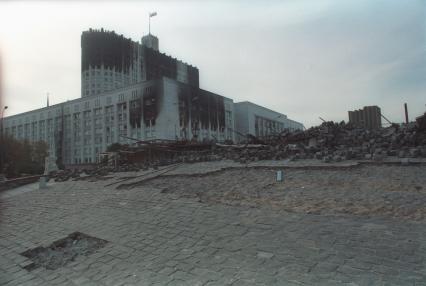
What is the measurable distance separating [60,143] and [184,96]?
3371cm

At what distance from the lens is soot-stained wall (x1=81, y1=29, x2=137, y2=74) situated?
8219 cm

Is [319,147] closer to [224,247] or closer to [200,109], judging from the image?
[224,247]

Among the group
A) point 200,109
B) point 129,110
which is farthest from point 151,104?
point 200,109

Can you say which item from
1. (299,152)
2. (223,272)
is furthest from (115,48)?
(223,272)

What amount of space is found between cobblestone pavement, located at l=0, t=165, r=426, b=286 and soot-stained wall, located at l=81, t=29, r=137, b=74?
83.6 metres

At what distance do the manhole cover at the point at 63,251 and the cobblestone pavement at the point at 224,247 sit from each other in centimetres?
16

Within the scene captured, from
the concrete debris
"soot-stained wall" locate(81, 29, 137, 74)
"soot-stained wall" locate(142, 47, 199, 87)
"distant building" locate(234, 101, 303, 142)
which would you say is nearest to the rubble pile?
the concrete debris

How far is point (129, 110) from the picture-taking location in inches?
2736

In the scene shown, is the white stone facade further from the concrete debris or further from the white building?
the concrete debris

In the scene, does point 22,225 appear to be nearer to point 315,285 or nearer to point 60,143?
point 315,285

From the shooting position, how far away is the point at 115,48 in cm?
8725

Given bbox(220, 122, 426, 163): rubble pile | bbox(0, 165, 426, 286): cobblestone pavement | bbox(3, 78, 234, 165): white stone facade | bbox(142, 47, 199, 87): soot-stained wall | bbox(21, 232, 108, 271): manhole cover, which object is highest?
bbox(142, 47, 199, 87): soot-stained wall

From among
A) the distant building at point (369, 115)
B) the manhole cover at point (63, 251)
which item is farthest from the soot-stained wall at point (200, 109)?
the manhole cover at point (63, 251)

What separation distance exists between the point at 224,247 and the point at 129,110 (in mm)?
67765
